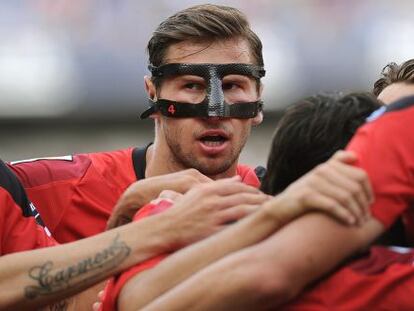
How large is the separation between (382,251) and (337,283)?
0.45 feet

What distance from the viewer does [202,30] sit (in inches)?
140

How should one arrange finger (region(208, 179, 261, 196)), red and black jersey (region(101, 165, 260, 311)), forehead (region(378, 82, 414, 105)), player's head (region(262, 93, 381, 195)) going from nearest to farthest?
player's head (region(262, 93, 381, 195)), red and black jersey (region(101, 165, 260, 311)), finger (region(208, 179, 261, 196)), forehead (region(378, 82, 414, 105))

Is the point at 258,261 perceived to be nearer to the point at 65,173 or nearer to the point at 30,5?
the point at 65,173

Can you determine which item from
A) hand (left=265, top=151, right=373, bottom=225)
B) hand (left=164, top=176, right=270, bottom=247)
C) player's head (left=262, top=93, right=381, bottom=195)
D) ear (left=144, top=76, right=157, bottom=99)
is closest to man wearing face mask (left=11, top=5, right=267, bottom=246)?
ear (left=144, top=76, right=157, bottom=99)

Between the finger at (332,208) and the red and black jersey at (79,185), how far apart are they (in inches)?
73.2

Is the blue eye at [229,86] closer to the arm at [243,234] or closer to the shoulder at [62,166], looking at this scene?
the shoulder at [62,166]

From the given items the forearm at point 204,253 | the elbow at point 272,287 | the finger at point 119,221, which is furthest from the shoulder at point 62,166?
the elbow at point 272,287

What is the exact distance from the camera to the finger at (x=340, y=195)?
1793mm

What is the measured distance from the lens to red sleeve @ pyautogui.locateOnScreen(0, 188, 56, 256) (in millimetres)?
2939

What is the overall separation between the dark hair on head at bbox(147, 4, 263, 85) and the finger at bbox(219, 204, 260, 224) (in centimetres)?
143

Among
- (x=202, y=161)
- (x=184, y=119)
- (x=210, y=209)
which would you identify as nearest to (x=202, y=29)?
(x=184, y=119)

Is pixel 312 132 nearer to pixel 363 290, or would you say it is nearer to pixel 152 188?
pixel 363 290

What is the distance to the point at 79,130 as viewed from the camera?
26.5 ft

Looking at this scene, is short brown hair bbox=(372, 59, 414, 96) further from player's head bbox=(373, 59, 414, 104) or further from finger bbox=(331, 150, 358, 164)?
finger bbox=(331, 150, 358, 164)
